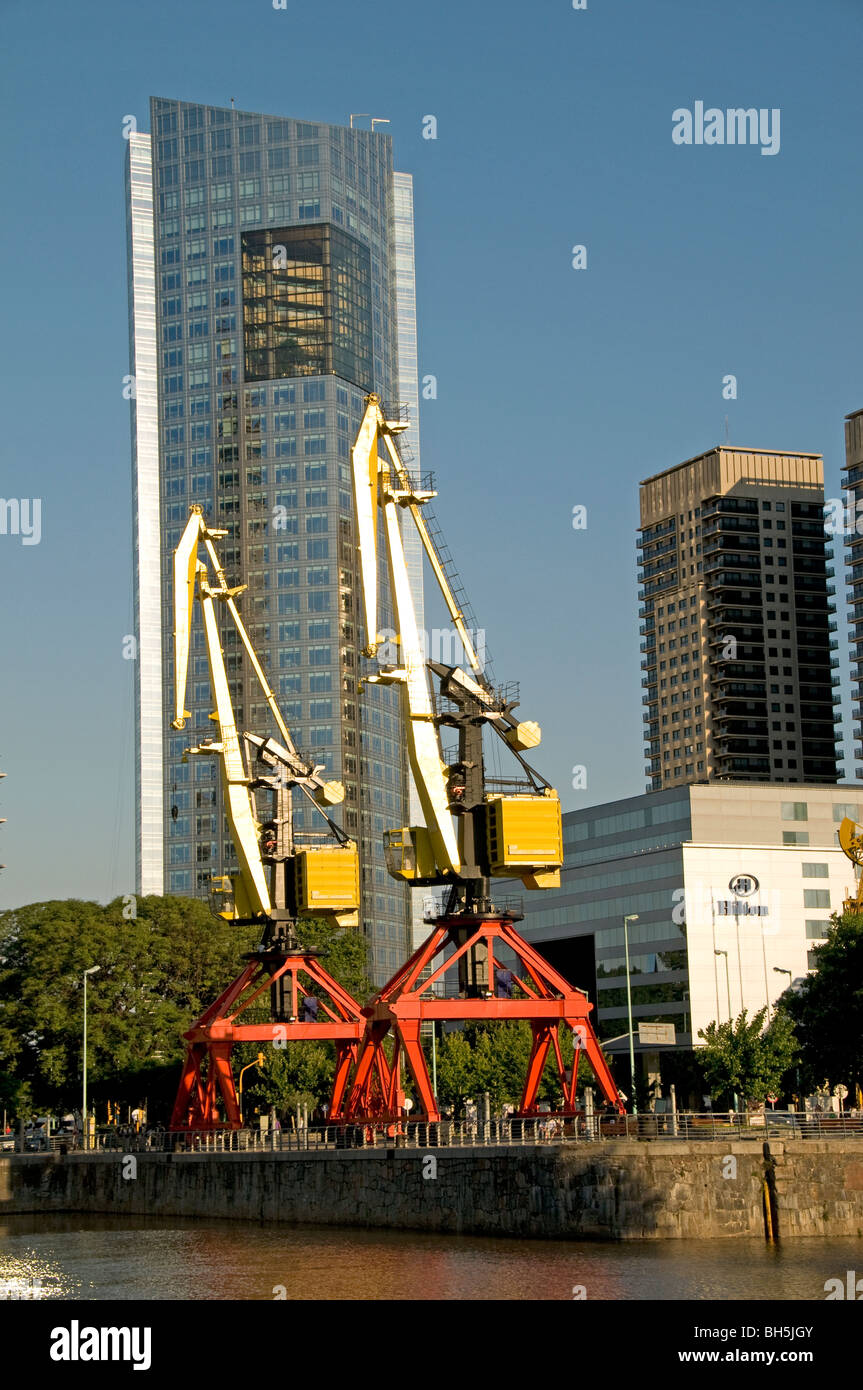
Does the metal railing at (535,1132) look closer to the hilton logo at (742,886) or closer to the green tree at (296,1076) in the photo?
the green tree at (296,1076)

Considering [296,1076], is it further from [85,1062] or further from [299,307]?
[299,307]

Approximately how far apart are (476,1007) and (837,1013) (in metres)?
28.5

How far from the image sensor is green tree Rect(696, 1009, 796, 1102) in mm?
82625

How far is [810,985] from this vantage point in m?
95.2

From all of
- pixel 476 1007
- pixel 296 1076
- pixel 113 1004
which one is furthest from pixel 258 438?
pixel 476 1007

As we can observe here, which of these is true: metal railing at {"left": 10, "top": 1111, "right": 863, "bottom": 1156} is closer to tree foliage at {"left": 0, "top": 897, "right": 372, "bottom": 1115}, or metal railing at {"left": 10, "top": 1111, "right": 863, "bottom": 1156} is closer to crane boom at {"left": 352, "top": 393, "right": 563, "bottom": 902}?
crane boom at {"left": 352, "top": 393, "right": 563, "bottom": 902}

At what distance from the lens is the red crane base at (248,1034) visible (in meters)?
78.8

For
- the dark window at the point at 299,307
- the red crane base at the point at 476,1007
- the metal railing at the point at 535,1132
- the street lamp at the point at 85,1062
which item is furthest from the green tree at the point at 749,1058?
the dark window at the point at 299,307

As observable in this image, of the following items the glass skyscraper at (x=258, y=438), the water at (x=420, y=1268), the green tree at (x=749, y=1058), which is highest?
the glass skyscraper at (x=258, y=438)

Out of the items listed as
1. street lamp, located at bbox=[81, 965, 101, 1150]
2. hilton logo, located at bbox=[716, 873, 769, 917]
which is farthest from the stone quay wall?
hilton logo, located at bbox=[716, 873, 769, 917]

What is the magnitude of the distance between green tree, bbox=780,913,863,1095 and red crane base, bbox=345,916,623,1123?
2264 cm

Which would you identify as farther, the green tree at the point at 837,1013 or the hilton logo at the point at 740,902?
the hilton logo at the point at 740,902

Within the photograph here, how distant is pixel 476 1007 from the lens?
220ft

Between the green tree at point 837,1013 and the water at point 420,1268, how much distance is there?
3494cm
